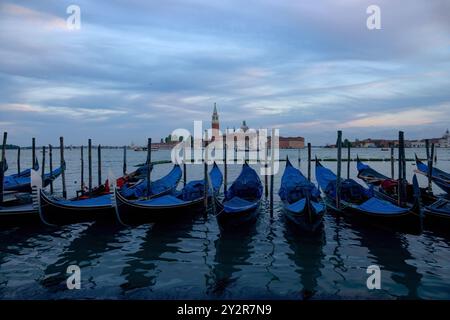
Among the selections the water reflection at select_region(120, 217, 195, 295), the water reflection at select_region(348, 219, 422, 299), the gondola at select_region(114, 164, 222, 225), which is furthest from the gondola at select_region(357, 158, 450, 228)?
the gondola at select_region(114, 164, 222, 225)

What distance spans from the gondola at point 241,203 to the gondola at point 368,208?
287cm

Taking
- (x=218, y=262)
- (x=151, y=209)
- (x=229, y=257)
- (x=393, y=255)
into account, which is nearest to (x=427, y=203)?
(x=393, y=255)

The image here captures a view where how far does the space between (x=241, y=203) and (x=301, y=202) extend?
2.03m

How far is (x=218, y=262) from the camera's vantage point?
7.79 meters

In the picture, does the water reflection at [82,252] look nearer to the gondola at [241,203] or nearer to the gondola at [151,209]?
the gondola at [151,209]

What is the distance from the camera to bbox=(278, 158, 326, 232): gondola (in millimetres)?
9344

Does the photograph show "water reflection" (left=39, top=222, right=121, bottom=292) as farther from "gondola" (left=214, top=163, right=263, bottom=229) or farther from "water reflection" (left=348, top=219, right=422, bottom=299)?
"water reflection" (left=348, top=219, right=422, bottom=299)

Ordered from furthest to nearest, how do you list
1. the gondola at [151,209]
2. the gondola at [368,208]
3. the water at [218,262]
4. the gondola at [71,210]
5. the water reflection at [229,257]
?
1. the gondola at [151,209]
2. the gondola at [71,210]
3. the gondola at [368,208]
4. the water reflection at [229,257]
5. the water at [218,262]

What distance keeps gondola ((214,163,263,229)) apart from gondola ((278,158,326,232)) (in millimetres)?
1053

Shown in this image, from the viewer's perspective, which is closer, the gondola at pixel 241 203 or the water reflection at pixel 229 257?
the water reflection at pixel 229 257

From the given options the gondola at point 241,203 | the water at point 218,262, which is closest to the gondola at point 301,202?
the water at point 218,262

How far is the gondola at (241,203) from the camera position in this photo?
9.77 m

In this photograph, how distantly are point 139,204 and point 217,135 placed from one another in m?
58.2
